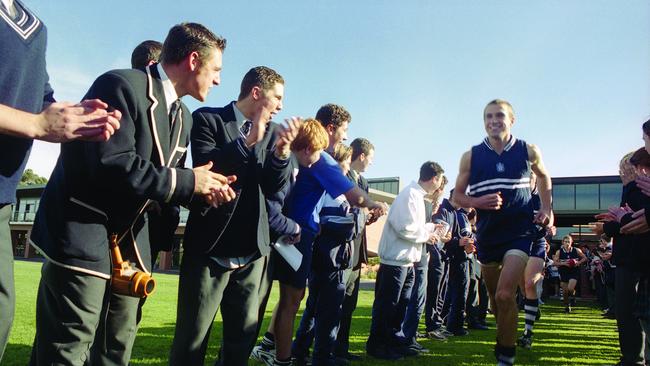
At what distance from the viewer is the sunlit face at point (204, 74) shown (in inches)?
106

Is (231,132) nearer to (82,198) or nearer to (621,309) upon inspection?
(82,198)

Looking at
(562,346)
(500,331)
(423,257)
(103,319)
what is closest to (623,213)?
(500,331)

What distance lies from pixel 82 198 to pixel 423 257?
17.8 ft

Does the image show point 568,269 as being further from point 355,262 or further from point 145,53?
point 145,53

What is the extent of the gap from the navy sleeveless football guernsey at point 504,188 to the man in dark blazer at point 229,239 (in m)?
2.79

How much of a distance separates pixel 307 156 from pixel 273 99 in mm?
810

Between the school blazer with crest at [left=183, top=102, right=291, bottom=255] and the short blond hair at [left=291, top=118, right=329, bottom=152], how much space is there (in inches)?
27.4

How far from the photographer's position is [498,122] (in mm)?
5258

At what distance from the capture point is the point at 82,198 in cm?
217

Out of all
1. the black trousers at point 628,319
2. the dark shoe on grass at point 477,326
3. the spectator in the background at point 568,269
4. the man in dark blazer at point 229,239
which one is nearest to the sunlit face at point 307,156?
the man in dark blazer at point 229,239

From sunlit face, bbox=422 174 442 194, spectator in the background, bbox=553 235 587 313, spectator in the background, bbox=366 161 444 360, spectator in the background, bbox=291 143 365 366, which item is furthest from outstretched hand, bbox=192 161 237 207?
spectator in the background, bbox=553 235 587 313

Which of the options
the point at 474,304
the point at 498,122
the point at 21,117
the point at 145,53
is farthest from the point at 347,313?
the point at 474,304

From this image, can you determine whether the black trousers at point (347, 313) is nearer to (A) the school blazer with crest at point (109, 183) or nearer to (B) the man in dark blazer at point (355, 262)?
(B) the man in dark blazer at point (355, 262)

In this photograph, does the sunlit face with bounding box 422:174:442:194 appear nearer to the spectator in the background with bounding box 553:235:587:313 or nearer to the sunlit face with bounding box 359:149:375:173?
the sunlit face with bounding box 359:149:375:173
